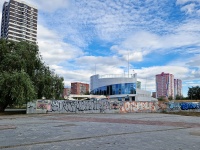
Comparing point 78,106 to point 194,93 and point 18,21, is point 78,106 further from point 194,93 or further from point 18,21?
point 18,21

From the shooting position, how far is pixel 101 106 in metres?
36.2

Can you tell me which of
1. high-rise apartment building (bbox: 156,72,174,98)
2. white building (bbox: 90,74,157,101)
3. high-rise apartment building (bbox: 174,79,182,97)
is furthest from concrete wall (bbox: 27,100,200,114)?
high-rise apartment building (bbox: 174,79,182,97)

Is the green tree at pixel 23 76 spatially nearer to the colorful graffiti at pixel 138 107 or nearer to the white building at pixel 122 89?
the colorful graffiti at pixel 138 107

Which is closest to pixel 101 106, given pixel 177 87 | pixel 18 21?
pixel 18 21

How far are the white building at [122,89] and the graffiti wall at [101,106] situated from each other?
57049 millimetres

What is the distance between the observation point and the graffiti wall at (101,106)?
106 ft

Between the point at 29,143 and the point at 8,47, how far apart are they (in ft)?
87.9

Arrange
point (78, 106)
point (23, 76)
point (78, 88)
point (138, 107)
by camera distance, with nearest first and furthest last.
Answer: point (23, 76) < point (78, 106) < point (138, 107) < point (78, 88)

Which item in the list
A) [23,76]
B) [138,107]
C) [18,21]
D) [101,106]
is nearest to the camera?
[23,76]

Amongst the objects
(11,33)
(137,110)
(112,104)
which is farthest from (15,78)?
(11,33)

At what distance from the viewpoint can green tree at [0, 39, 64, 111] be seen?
2803 cm

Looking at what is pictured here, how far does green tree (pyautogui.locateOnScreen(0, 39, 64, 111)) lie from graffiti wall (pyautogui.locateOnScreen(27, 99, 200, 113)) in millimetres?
1630

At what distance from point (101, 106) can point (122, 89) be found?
74.6 metres

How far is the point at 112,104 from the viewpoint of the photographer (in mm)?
36875
